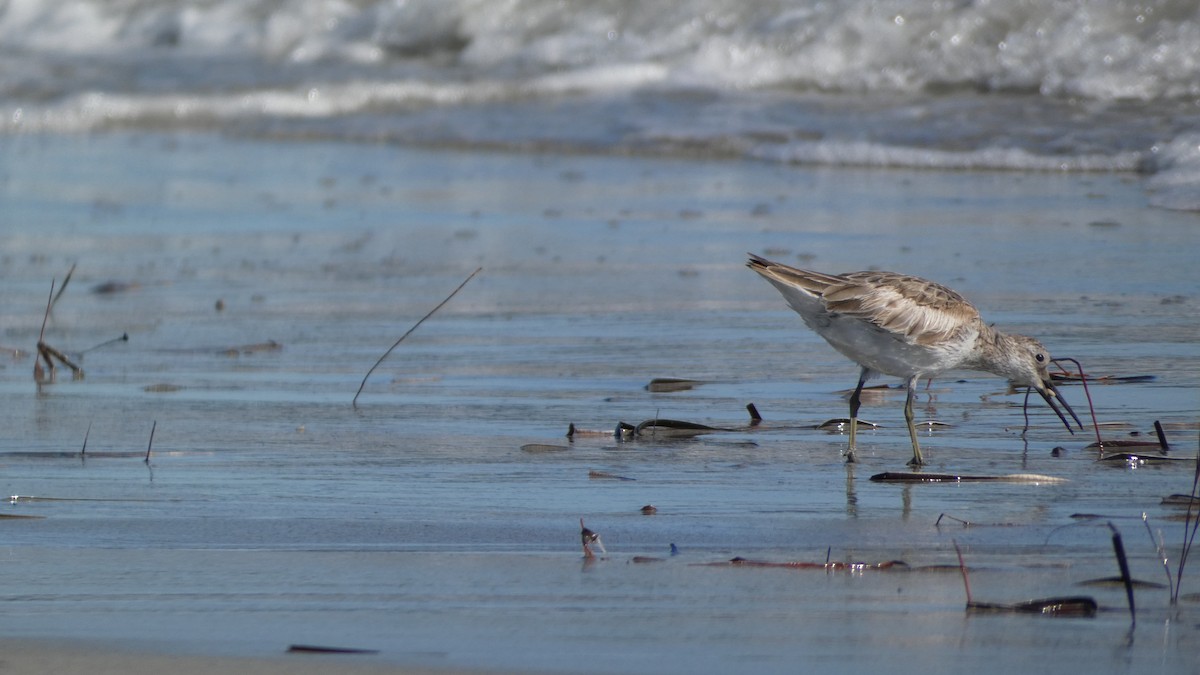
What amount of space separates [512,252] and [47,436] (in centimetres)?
341

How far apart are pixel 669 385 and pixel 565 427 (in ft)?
1.92

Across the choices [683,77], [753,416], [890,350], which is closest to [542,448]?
[753,416]

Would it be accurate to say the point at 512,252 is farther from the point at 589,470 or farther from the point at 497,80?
the point at 497,80

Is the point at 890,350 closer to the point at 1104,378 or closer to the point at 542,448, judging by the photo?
the point at 1104,378

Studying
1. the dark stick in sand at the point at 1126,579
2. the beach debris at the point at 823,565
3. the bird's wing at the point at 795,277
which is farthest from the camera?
the bird's wing at the point at 795,277

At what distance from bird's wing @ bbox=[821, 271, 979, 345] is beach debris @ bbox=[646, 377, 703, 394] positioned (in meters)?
0.64

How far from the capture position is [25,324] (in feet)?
21.2

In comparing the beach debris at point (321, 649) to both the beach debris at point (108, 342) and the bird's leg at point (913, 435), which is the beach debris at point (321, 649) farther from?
the beach debris at point (108, 342)

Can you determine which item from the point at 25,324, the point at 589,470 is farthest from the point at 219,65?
the point at 589,470

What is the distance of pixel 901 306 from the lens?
4.72 m

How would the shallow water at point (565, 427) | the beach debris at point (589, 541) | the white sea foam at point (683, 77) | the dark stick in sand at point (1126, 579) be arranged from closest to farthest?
the dark stick in sand at point (1126, 579), the shallow water at point (565, 427), the beach debris at point (589, 541), the white sea foam at point (683, 77)

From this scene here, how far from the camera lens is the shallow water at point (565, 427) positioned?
9.98 ft

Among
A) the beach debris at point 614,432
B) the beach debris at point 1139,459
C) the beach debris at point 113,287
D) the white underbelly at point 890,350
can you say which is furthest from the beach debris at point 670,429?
the beach debris at point 113,287

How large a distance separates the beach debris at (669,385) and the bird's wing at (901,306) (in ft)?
2.10
